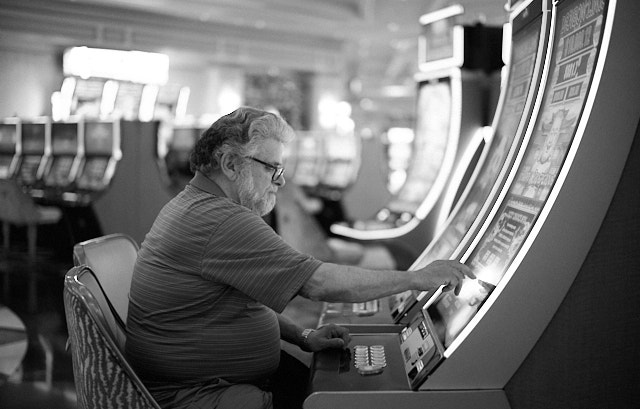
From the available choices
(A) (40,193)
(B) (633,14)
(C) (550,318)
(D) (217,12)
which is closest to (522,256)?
(C) (550,318)

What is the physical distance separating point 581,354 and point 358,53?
14.6 metres

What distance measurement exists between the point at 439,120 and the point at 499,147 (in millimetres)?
2881

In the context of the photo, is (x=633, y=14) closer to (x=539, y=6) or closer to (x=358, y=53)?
(x=539, y=6)

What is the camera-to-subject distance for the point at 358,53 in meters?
15.3

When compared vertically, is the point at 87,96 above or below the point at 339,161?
above

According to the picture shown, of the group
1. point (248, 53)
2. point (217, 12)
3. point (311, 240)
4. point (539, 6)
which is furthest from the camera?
point (248, 53)

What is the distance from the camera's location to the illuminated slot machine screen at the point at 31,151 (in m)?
7.98

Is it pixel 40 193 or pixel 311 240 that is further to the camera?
pixel 40 193

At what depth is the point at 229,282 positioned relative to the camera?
1.37 meters

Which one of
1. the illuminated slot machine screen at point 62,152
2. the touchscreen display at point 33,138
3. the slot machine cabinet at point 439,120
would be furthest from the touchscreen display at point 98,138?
the slot machine cabinet at point 439,120

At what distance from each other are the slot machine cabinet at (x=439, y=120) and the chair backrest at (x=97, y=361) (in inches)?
131

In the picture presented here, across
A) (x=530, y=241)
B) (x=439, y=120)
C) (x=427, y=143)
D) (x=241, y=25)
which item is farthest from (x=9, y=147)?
(x=530, y=241)

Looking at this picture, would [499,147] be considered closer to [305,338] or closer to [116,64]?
[305,338]

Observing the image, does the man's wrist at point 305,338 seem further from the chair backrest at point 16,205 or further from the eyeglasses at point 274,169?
the chair backrest at point 16,205
